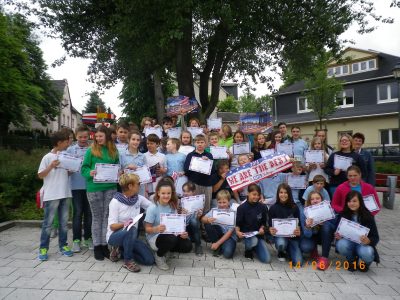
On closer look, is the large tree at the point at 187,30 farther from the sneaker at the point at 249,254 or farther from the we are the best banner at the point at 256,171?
the sneaker at the point at 249,254

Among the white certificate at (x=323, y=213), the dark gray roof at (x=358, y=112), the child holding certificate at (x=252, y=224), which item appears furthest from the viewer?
the dark gray roof at (x=358, y=112)

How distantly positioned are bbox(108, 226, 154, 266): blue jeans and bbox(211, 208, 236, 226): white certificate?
1119 mm

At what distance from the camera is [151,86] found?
24.8 m

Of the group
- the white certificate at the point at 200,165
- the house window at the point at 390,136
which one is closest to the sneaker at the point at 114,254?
the white certificate at the point at 200,165

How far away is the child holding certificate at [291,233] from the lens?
16.3 ft

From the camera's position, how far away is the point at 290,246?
5066 mm

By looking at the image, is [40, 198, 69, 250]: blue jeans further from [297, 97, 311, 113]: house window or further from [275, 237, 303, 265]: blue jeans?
[297, 97, 311, 113]: house window

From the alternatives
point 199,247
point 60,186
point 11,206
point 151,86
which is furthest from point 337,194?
point 151,86

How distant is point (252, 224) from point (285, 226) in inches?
19.7

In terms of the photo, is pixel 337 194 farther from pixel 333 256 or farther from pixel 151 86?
pixel 151 86

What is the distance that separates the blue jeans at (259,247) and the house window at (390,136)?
27542 millimetres

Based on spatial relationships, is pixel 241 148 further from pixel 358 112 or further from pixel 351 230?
pixel 358 112

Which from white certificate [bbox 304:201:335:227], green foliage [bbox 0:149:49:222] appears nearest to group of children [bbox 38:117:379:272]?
white certificate [bbox 304:201:335:227]

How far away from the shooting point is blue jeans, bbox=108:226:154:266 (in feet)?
15.1
